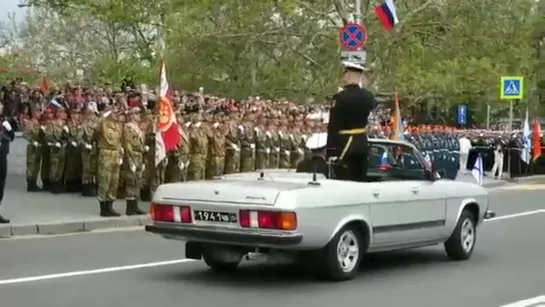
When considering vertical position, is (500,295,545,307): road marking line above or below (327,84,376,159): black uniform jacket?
below

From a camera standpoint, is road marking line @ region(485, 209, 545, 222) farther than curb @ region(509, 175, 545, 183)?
No

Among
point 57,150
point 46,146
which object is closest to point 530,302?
point 57,150

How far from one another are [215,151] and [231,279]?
1039cm

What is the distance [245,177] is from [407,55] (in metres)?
23.6

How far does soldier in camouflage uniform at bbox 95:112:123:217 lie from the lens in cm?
1742

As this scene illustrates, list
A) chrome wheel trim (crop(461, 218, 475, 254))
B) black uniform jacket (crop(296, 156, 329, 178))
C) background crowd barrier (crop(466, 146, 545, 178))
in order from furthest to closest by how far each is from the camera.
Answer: background crowd barrier (crop(466, 146, 545, 178)), chrome wheel trim (crop(461, 218, 475, 254)), black uniform jacket (crop(296, 156, 329, 178))

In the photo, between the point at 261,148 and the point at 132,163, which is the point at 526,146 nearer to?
the point at 261,148

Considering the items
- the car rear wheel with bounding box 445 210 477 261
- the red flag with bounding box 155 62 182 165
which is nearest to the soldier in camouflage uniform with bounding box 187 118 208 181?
the red flag with bounding box 155 62 182 165

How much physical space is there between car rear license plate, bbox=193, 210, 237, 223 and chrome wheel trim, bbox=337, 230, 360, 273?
1.13m

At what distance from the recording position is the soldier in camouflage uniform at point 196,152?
2094 centimetres

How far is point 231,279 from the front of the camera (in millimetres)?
11297

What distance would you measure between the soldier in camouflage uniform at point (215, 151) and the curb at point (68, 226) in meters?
4.16

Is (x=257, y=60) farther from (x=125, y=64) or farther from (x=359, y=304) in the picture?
(x=359, y=304)

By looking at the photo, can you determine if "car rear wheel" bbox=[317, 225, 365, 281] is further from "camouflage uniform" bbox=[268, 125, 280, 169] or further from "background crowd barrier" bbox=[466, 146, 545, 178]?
"background crowd barrier" bbox=[466, 146, 545, 178]
